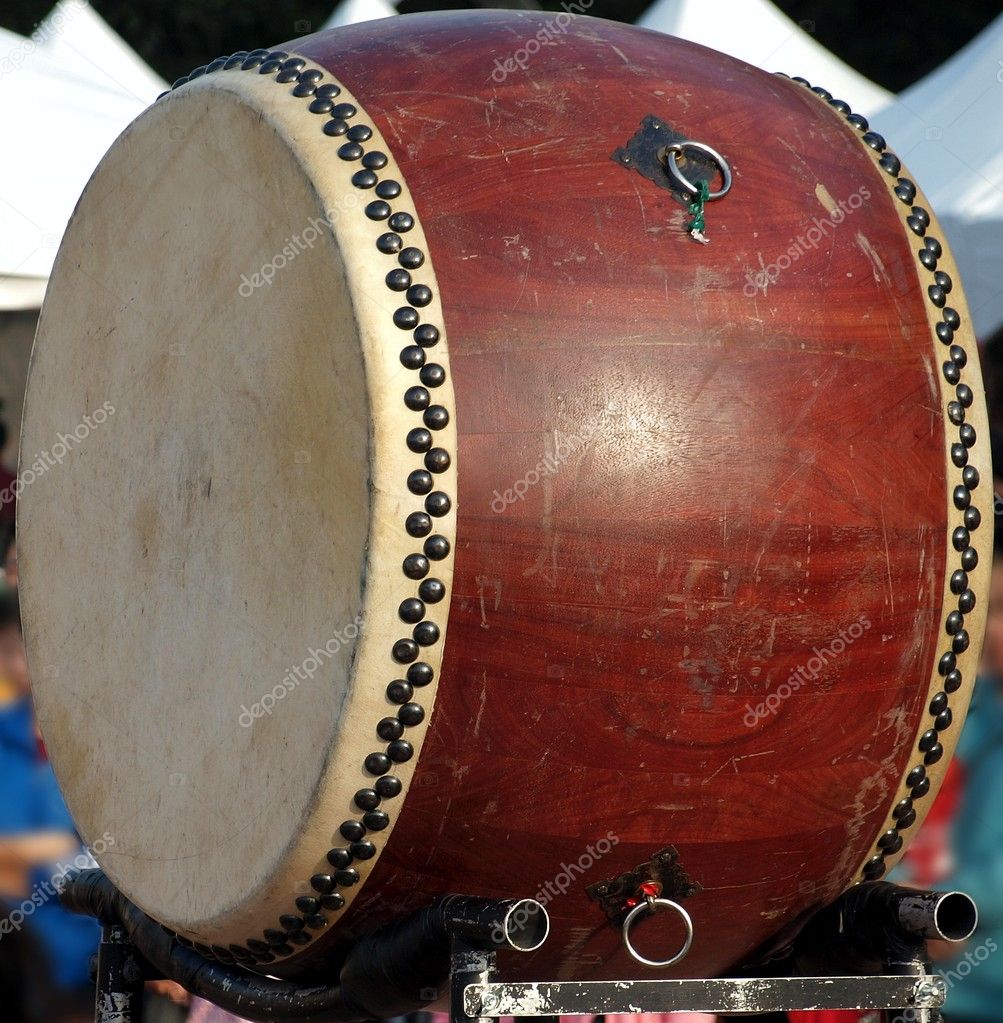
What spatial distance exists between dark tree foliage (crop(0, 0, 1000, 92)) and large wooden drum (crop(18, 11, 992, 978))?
8.25 metres

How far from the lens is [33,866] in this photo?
11.1 feet

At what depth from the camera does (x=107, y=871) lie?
1947 millimetres

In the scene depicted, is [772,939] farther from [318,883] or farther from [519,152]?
[519,152]

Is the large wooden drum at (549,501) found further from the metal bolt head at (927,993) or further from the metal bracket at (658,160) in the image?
the metal bolt head at (927,993)

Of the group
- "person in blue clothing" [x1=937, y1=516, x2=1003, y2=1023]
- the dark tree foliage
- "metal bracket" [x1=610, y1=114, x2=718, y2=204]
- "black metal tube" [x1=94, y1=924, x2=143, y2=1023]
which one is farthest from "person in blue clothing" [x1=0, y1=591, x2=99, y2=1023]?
the dark tree foliage

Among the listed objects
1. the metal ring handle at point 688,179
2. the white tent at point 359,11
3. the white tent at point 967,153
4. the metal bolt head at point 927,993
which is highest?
the metal ring handle at point 688,179

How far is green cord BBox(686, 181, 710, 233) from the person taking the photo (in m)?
1.62

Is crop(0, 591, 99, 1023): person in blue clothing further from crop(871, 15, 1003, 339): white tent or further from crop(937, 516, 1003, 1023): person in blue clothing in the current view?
crop(871, 15, 1003, 339): white tent

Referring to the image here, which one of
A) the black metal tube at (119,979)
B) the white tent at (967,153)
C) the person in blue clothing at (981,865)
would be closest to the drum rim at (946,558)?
the person in blue clothing at (981,865)

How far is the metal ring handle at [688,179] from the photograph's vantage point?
1.63m

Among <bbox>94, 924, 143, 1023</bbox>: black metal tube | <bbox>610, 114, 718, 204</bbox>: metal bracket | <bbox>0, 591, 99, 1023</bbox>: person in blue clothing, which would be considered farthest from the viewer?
<bbox>0, 591, 99, 1023</bbox>: person in blue clothing

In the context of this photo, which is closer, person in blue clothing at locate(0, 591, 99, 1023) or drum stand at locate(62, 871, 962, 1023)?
drum stand at locate(62, 871, 962, 1023)

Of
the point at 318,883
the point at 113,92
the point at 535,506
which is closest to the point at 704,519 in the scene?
the point at 535,506

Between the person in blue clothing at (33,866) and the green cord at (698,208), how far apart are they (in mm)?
2149
